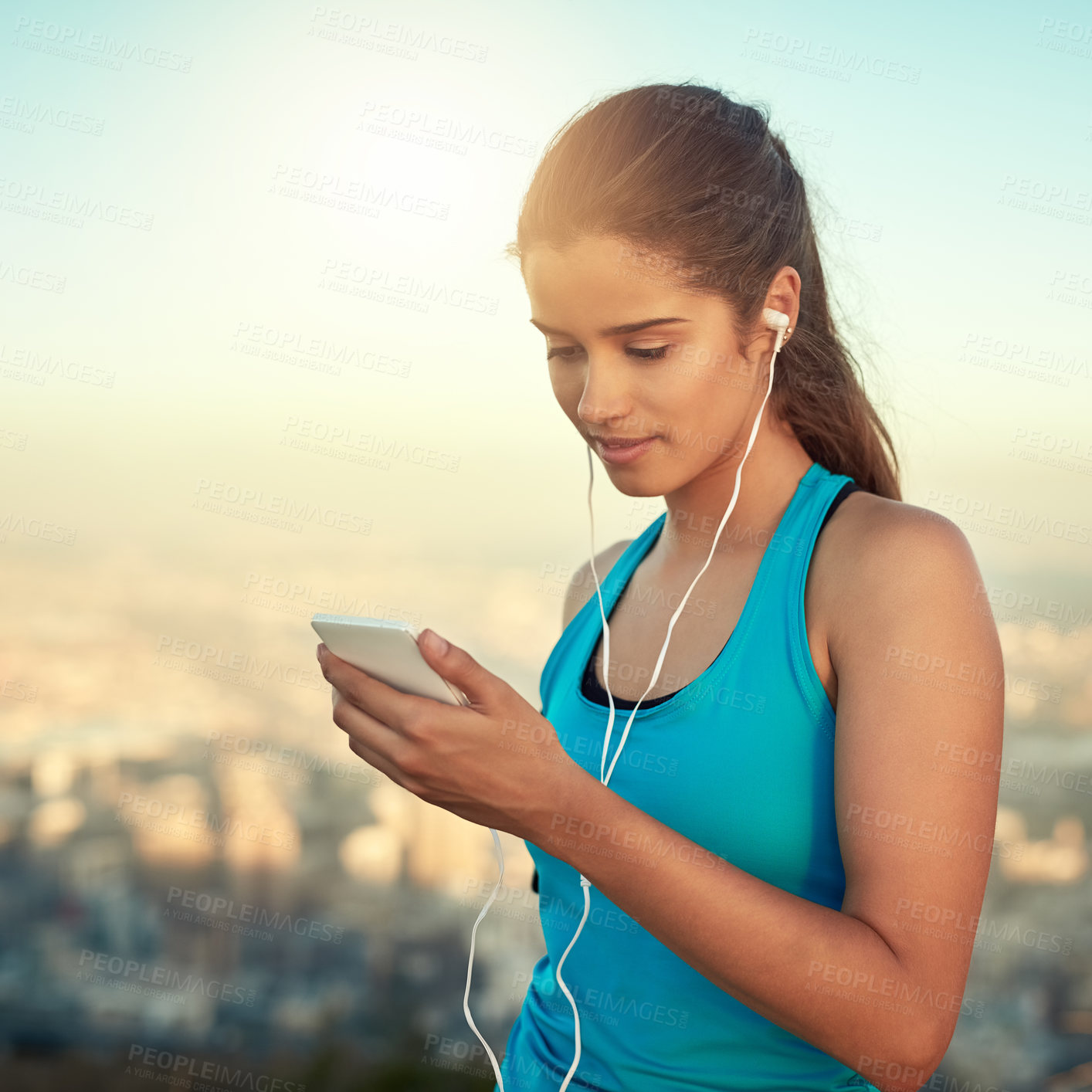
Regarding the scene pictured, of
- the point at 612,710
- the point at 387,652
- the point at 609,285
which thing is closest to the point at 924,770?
the point at 612,710

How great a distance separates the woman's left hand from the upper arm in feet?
0.97

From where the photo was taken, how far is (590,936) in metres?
1.18

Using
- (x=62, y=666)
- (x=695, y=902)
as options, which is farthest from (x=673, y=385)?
(x=62, y=666)

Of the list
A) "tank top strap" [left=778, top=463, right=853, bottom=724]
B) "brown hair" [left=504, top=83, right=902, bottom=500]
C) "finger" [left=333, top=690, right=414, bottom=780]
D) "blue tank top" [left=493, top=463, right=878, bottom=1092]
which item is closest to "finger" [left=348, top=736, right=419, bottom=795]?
"finger" [left=333, top=690, right=414, bottom=780]

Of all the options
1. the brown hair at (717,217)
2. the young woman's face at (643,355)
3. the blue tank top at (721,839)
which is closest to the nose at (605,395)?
the young woman's face at (643,355)

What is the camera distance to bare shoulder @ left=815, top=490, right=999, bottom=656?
0.95 m

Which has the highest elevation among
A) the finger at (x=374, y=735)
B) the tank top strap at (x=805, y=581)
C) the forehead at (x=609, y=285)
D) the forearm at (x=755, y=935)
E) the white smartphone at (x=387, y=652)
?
the forehead at (x=609, y=285)

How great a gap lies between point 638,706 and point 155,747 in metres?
7.51

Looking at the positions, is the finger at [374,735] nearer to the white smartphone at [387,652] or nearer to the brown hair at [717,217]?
the white smartphone at [387,652]

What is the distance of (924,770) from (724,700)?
26cm

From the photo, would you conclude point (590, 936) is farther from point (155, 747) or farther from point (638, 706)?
point (155, 747)

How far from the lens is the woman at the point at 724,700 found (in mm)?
893

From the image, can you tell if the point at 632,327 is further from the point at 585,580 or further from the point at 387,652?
the point at 585,580

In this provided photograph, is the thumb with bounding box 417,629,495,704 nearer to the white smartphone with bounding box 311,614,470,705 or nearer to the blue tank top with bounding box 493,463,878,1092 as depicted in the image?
the white smartphone with bounding box 311,614,470,705
